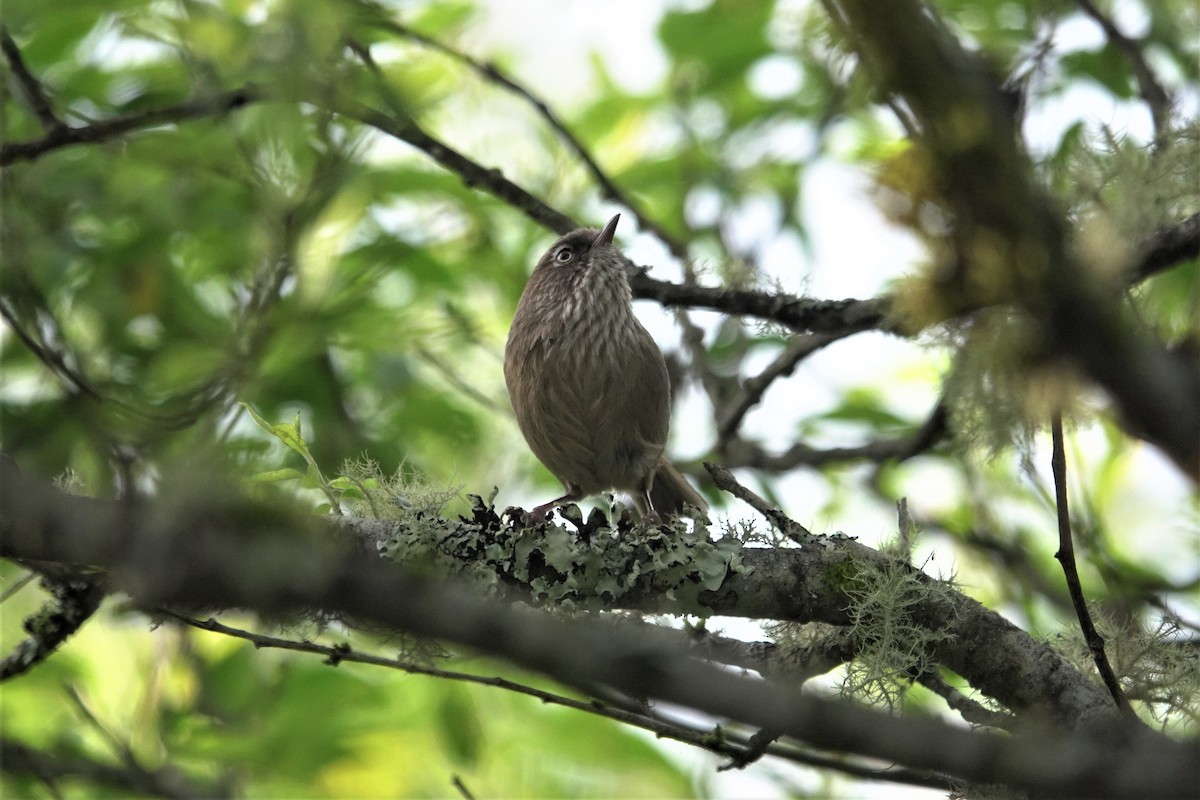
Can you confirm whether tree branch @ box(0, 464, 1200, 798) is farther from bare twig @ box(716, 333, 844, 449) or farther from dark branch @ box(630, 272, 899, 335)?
bare twig @ box(716, 333, 844, 449)

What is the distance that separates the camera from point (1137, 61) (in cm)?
493

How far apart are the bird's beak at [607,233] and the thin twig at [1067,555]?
3352mm

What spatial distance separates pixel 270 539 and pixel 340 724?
3.99 meters

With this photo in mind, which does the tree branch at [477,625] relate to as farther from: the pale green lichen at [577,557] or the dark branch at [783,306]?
the dark branch at [783,306]

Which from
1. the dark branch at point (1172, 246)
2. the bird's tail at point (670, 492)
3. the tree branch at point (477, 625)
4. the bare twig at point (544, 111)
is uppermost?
the bare twig at point (544, 111)

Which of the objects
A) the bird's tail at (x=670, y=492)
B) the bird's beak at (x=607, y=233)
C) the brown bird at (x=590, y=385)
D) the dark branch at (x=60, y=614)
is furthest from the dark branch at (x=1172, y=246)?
the dark branch at (x=60, y=614)

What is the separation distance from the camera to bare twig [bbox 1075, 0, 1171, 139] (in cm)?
483

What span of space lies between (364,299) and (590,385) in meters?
1.09

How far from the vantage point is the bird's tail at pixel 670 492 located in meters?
5.89

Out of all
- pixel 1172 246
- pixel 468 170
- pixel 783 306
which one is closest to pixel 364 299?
pixel 468 170

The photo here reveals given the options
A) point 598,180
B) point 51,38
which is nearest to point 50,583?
point 51,38

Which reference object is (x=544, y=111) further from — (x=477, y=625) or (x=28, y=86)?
(x=477, y=625)

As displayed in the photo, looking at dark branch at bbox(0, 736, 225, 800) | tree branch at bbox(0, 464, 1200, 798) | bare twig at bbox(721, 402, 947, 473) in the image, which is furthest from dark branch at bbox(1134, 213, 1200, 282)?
dark branch at bbox(0, 736, 225, 800)

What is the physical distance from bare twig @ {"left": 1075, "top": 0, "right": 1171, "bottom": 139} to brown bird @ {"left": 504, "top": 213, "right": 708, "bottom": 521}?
2323 mm
